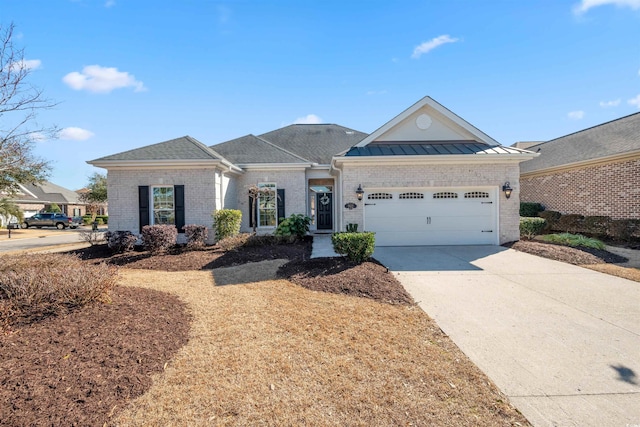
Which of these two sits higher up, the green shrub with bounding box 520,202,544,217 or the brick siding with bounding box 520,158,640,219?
the brick siding with bounding box 520,158,640,219

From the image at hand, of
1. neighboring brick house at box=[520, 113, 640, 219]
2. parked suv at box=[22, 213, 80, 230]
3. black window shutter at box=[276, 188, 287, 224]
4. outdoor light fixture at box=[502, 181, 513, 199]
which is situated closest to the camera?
outdoor light fixture at box=[502, 181, 513, 199]

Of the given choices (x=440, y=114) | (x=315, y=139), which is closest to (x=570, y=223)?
(x=440, y=114)

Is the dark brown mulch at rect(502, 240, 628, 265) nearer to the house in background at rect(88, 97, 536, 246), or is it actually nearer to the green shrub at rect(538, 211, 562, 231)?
the house in background at rect(88, 97, 536, 246)

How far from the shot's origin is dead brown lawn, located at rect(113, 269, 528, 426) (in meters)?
2.43

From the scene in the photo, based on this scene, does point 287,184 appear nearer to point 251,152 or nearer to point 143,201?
point 251,152

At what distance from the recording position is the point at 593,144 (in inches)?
552

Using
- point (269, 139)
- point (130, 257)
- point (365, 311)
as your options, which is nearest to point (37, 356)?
point (365, 311)

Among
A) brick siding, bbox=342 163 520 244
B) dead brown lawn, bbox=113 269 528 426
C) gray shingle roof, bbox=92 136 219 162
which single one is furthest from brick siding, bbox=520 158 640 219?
gray shingle roof, bbox=92 136 219 162

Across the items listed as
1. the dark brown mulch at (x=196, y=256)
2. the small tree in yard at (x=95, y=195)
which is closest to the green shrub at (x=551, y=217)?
the dark brown mulch at (x=196, y=256)

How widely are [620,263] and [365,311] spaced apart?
7.94m

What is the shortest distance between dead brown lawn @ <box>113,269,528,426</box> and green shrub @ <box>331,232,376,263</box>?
7.84ft

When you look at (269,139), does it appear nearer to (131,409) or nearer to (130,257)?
(130,257)

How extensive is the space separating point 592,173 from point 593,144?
6.74 ft

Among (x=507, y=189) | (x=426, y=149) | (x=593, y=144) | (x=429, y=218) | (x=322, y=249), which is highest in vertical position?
(x=593, y=144)
